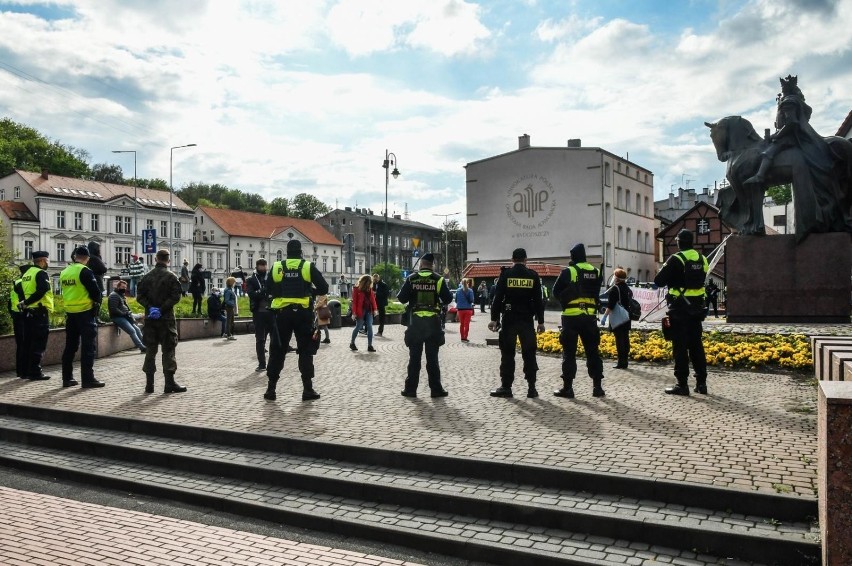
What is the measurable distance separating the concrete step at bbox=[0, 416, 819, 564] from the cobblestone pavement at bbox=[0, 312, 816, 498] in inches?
14.9

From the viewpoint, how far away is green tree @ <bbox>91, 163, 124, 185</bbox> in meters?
92.0

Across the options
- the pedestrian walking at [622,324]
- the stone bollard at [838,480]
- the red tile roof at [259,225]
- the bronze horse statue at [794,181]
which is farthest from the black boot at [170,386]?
the red tile roof at [259,225]

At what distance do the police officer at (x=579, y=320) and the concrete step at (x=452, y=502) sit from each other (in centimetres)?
402

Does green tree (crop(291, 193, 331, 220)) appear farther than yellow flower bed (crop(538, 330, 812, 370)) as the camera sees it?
Yes

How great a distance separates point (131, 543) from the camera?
5242 mm

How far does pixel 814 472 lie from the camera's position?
5535 mm

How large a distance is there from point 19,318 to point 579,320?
925 cm

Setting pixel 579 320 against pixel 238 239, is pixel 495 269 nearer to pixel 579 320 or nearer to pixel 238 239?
pixel 238 239

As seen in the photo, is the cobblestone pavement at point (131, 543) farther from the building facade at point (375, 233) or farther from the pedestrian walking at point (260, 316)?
the building facade at point (375, 233)

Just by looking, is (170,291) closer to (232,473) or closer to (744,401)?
(232,473)

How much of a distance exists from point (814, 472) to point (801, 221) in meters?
12.1

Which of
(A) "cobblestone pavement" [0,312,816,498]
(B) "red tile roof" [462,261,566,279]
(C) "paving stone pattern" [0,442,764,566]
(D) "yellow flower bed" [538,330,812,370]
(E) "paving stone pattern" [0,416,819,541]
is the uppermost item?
(B) "red tile roof" [462,261,566,279]

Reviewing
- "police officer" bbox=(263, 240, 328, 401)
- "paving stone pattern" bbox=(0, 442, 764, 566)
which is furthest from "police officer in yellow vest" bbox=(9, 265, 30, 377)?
"paving stone pattern" bbox=(0, 442, 764, 566)

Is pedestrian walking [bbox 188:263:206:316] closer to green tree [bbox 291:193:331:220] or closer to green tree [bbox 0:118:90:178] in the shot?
green tree [bbox 0:118:90:178]
